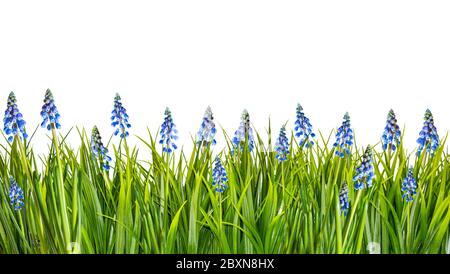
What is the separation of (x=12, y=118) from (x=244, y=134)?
1.96m

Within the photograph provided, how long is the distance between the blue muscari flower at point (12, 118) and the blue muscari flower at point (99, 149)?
1.97 ft

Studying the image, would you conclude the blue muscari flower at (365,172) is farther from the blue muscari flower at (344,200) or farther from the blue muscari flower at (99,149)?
the blue muscari flower at (99,149)

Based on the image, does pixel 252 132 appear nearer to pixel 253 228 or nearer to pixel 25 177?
pixel 253 228

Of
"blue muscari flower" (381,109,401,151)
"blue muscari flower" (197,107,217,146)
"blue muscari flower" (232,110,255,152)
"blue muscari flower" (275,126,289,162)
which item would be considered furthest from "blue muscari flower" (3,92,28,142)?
"blue muscari flower" (381,109,401,151)

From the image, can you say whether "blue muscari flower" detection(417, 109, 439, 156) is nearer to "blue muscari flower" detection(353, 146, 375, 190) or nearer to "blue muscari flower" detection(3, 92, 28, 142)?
"blue muscari flower" detection(353, 146, 375, 190)

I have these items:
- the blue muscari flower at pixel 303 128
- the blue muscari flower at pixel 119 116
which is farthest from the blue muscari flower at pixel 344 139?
the blue muscari flower at pixel 119 116

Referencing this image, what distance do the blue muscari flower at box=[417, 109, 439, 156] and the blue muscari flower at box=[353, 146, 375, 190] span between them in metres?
0.83

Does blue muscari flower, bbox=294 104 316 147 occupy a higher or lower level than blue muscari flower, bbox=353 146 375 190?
higher

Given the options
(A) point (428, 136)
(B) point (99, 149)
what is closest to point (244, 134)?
(B) point (99, 149)

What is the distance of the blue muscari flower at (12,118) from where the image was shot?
5.64 meters

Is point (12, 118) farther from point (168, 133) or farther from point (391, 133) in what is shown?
point (391, 133)

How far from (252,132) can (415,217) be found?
5.07 feet

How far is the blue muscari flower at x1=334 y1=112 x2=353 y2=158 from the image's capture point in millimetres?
5812

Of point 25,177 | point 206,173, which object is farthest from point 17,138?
point 206,173
